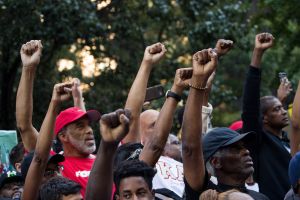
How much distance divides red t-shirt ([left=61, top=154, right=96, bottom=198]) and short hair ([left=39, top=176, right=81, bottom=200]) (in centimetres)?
67

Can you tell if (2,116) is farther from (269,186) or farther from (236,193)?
(236,193)

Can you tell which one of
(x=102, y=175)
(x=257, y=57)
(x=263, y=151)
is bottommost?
(x=263, y=151)

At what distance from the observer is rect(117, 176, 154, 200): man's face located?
5.35m

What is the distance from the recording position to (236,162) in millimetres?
5984

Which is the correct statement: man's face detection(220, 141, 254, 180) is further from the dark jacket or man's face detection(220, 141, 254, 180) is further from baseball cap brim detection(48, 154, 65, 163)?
baseball cap brim detection(48, 154, 65, 163)

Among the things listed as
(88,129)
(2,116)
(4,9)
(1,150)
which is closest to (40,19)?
(4,9)

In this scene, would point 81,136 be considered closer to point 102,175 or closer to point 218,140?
point 218,140

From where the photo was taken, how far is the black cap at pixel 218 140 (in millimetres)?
6023

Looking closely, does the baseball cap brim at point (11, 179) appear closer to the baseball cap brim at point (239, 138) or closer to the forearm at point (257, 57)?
the baseball cap brim at point (239, 138)

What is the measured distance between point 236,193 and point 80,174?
6.38 ft

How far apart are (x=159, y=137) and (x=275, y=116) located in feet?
7.03

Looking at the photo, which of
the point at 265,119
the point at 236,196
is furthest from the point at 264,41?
the point at 236,196

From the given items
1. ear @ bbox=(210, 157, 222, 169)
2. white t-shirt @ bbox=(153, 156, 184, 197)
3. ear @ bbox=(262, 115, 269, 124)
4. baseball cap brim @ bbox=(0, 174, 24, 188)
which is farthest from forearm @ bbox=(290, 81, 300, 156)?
baseball cap brim @ bbox=(0, 174, 24, 188)

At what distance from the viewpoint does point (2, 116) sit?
45.5 feet
